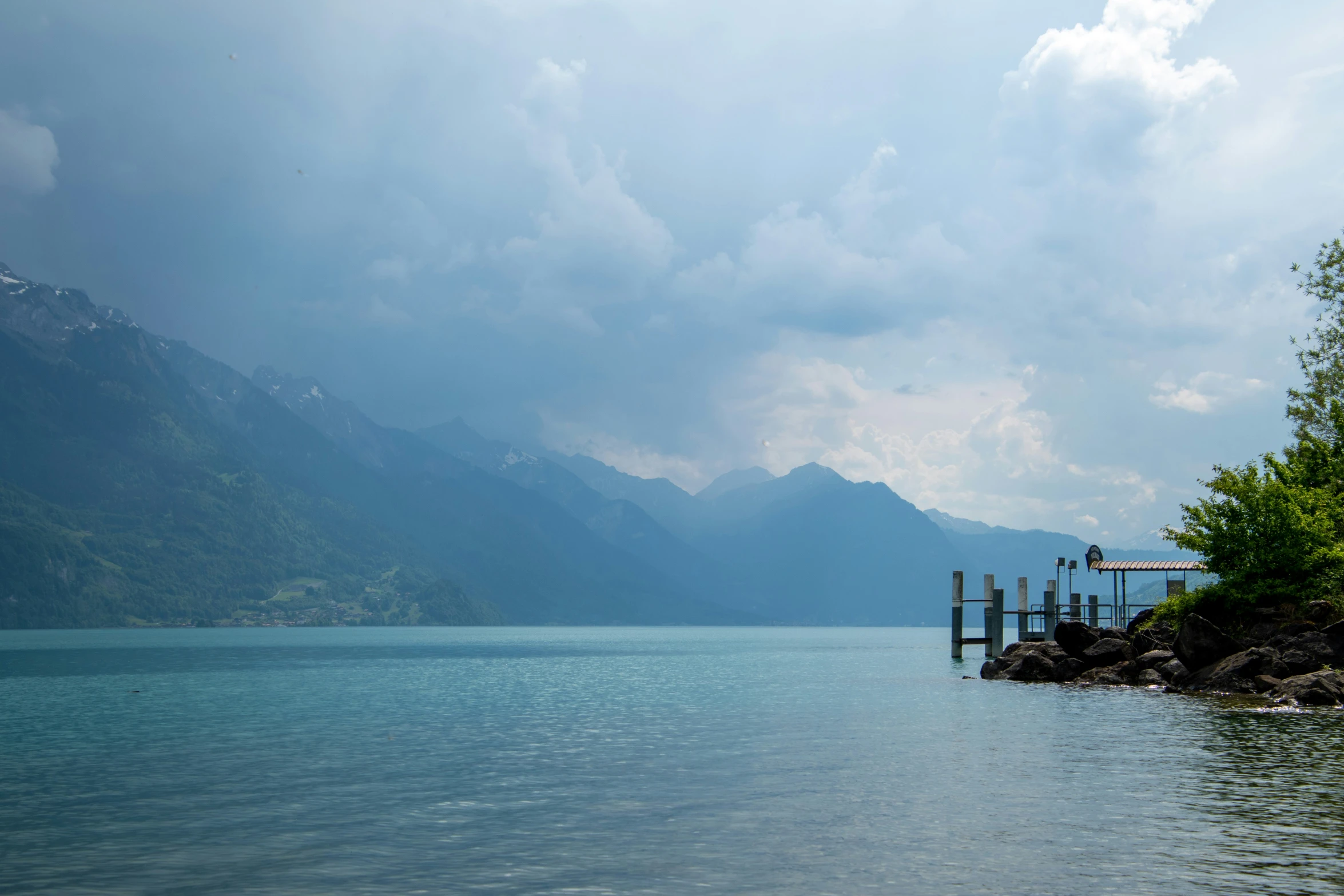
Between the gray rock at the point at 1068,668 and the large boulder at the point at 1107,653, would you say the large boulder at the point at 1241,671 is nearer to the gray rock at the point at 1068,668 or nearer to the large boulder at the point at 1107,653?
the large boulder at the point at 1107,653

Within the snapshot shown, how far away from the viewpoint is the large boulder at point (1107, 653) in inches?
2120

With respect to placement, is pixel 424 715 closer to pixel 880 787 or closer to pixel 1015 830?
pixel 880 787

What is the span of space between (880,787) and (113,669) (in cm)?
8107

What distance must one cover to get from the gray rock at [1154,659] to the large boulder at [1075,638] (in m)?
3.95

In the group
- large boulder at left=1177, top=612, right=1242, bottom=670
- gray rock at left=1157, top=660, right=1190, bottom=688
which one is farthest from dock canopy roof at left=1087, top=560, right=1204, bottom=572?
large boulder at left=1177, top=612, right=1242, bottom=670

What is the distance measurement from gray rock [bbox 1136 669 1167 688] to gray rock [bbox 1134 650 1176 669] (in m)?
0.29

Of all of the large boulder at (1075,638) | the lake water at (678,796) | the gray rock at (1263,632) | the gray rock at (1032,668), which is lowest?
the lake water at (678,796)

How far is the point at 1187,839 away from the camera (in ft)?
60.0

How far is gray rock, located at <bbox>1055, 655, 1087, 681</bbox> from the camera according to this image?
55.1 metres

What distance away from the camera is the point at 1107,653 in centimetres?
Result: 5412

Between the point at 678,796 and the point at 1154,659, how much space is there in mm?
36867

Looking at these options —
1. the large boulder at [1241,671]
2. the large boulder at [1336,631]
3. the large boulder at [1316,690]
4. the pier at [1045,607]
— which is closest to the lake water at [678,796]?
the large boulder at [1316,690]

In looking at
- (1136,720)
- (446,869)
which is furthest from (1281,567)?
(446,869)

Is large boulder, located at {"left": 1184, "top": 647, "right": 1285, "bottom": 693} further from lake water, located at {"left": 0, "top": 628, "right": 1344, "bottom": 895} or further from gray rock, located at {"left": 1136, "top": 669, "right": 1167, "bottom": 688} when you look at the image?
gray rock, located at {"left": 1136, "top": 669, "right": 1167, "bottom": 688}
